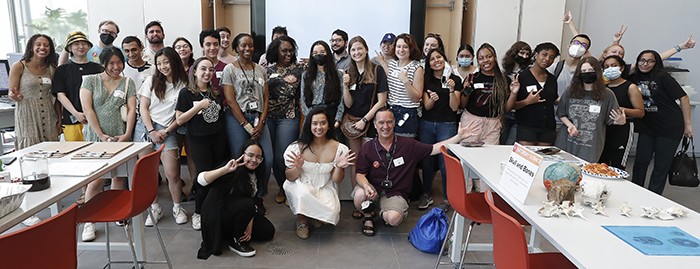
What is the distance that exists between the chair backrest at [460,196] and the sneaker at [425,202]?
4.02 feet

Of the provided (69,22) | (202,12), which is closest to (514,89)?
(202,12)

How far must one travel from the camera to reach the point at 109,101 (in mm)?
3193

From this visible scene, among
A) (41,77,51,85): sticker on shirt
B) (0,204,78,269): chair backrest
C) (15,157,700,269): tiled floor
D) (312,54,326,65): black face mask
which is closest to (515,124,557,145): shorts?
(15,157,700,269): tiled floor

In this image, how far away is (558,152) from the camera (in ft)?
9.14

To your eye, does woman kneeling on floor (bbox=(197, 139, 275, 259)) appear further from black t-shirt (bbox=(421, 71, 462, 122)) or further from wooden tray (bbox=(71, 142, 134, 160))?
black t-shirt (bbox=(421, 71, 462, 122))

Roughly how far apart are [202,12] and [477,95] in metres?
3.46

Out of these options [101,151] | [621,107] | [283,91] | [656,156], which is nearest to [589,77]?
[621,107]

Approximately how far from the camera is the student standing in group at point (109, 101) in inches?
123

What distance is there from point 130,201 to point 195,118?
0.89 meters

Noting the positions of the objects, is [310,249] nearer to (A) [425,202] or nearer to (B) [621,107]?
(A) [425,202]

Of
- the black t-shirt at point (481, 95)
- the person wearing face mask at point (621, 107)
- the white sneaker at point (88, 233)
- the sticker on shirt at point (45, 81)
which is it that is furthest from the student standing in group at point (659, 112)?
the sticker on shirt at point (45, 81)

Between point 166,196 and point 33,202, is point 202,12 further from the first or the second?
point 33,202

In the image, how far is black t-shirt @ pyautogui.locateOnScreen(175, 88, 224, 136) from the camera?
3.21 meters

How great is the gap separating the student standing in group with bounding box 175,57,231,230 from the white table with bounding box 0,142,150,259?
47cm
